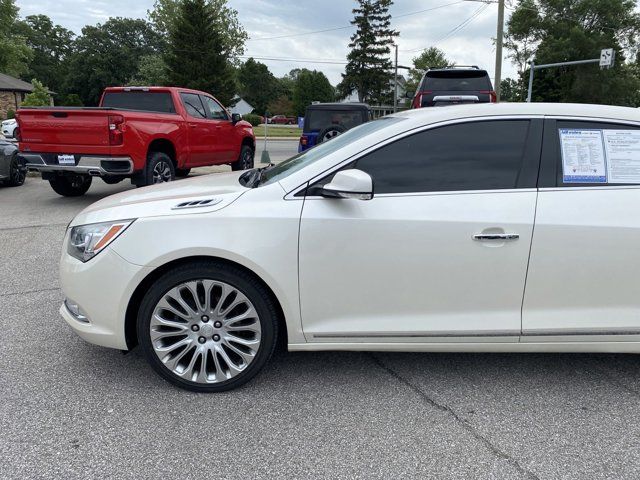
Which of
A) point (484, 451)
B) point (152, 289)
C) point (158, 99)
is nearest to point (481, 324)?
point (484, 451)

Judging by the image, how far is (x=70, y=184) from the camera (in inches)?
396

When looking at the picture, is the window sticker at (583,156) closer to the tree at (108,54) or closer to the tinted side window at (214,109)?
the tinted side window at (214,109)

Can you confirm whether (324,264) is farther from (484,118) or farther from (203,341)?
(484,118)

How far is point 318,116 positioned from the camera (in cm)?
1222

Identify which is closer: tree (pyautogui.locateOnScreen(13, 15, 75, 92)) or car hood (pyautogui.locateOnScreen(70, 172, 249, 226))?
car hood (pyautogui.locateOnScreen(70, 172, 249, 226))

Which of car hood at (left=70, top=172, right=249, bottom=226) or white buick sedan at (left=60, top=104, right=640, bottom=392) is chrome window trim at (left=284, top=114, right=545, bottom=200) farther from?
car hood at (left=70, top=172, right=249, bottom=226)

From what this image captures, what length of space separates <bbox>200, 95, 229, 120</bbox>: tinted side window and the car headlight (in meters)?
8.26

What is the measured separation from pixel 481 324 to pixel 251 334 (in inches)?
51.8

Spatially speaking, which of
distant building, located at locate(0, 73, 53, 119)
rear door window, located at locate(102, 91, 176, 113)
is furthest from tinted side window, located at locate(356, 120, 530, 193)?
distant building, located at locate(0, 73, 53, 119)

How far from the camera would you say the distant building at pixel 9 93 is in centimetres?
4721

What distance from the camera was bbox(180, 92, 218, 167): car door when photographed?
10.1 m

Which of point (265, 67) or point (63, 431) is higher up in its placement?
point (265, 67)

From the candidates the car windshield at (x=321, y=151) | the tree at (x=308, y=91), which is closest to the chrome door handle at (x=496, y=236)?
the car windshield at (x=321, y=151)

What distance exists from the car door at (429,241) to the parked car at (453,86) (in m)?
8.72
